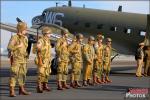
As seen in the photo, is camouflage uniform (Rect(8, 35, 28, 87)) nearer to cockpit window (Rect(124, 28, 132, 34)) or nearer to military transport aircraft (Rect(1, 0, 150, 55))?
military transport aircraft (Rect(1, 0, 150, 55))

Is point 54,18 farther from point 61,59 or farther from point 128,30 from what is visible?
point 61,59

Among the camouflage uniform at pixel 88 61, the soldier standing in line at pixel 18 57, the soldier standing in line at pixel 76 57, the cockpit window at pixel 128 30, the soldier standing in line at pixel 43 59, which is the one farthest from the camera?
the cockpit window at pixel 128 30

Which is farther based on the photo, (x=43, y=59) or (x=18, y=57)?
(x=43, y=59)

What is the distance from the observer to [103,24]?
79.6 feet

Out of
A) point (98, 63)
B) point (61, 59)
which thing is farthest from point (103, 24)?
point (61, 59)

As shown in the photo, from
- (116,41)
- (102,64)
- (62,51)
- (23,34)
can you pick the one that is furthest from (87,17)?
(23,34)

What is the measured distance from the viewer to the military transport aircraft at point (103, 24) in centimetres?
2273

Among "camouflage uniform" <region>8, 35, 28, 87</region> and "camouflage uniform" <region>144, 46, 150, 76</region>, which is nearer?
"camouflage uniform" <region>8, 35, 28, 87</region>

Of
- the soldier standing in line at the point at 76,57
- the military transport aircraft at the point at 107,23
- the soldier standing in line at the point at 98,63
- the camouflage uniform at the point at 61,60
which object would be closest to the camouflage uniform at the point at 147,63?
the military transport aircraft at the point at 107,23

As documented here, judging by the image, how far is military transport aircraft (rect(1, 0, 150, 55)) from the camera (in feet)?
74.6

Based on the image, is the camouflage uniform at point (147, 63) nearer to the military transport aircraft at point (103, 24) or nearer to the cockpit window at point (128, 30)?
the military transport aircraft at point (103, 24)

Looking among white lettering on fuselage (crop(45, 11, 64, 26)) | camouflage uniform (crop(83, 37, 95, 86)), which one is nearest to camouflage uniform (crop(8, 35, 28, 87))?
camouflage uniform (crop(83, 37, 95, 86))

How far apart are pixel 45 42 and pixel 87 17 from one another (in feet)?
43.0

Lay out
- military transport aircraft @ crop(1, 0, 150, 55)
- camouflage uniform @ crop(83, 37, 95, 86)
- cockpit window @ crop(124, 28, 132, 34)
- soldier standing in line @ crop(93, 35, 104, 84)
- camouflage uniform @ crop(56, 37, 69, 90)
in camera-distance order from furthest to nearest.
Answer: cockpit window @ crop(124, 28, 132, 34) < military transport aircraft @ crop(1, 0, 150, 55) < soldier standing in line @ crop(93, 35, 104, 84) < camouflage uniform @ crop(83, 37, 95, 86) < camouflage uniform @ crop(56, 37, 69, 90)
